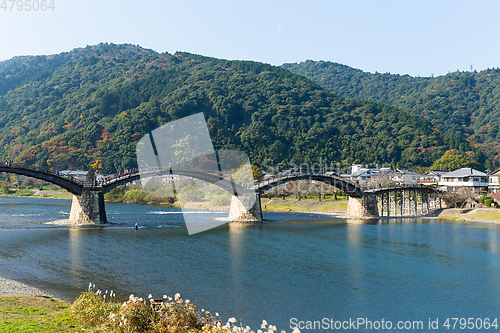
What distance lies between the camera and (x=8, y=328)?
42.0 feet

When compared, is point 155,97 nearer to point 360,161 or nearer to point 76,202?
point 360,161

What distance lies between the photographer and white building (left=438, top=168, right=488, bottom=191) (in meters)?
77.1

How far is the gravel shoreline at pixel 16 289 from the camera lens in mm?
19891

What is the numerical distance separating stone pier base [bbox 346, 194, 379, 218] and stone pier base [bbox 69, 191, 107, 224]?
4025 cm

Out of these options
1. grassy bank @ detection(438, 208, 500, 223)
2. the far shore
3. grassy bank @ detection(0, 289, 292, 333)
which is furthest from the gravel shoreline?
grassy bank @ detection(438, 208, 500, 223)

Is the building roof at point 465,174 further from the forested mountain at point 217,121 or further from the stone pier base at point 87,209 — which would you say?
the stone pier base at point 87,209

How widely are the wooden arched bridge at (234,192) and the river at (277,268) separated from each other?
330 cm

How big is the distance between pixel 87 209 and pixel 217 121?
9102 centimetres

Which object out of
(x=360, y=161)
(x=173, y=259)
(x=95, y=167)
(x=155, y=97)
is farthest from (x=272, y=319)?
(x=155, y=97)

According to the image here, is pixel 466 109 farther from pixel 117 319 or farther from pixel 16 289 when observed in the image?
pixel 117 319

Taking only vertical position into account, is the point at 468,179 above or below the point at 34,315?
above

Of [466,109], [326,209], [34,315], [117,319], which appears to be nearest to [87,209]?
[34,315]

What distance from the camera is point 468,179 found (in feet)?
257

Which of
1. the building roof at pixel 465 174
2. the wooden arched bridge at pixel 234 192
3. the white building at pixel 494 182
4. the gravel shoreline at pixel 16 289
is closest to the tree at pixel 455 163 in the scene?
the building roof at pixel 465 174
